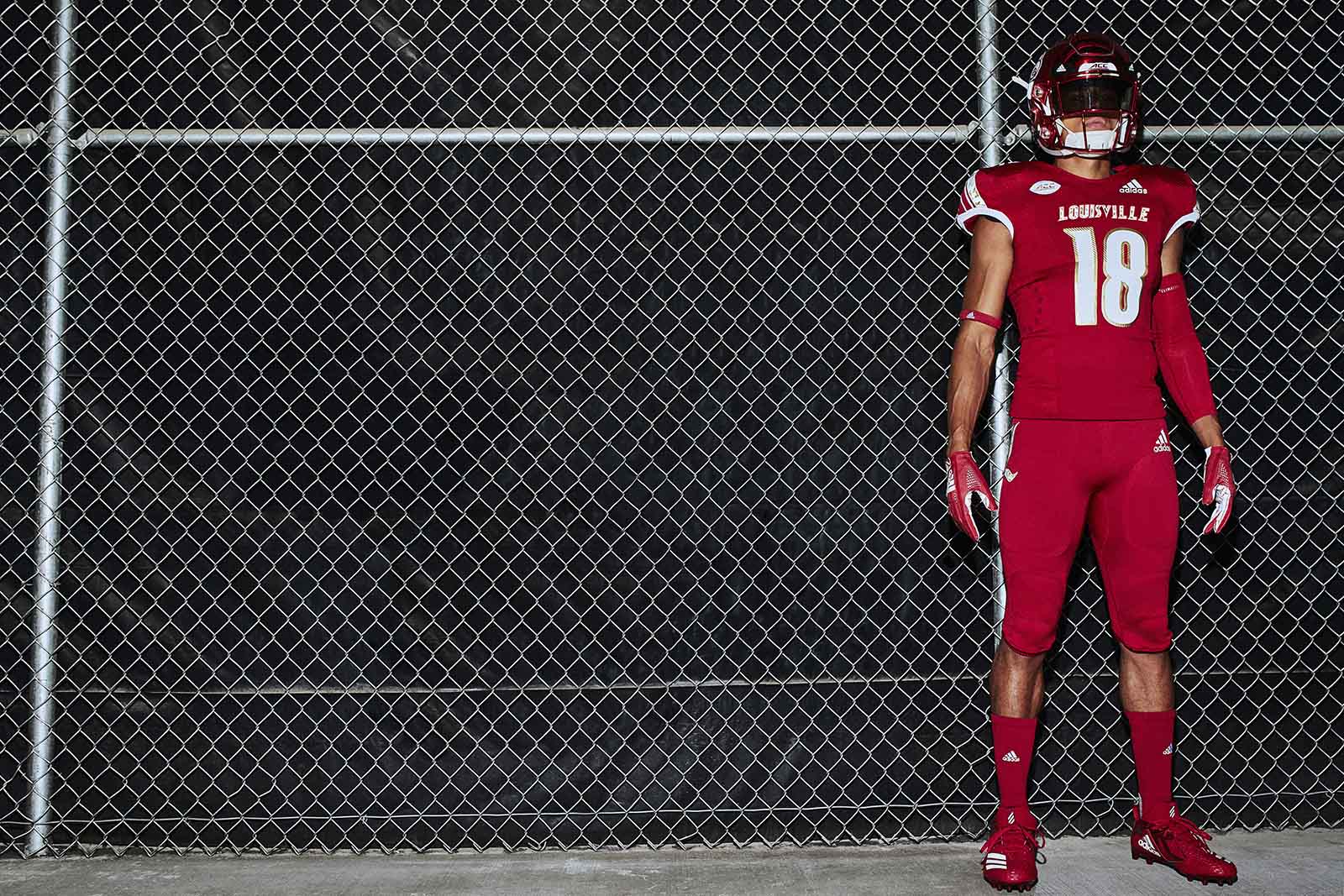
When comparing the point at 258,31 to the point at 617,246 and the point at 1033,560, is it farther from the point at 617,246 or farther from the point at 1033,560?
the point at 1033,560

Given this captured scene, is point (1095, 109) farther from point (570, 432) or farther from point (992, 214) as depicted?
point (570, 432)

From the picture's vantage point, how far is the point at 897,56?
3.05 metres

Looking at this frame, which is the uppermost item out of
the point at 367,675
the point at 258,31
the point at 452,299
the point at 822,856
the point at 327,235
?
the point at 258,31

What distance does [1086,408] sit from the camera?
2.36m

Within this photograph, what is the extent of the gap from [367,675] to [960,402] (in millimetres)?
1854

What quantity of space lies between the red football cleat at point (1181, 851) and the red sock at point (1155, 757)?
1.2 inches

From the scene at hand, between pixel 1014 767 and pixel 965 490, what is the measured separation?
70 centimetres

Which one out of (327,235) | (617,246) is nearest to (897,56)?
(617,246)

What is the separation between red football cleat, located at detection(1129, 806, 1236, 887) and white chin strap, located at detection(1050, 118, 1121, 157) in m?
1.65

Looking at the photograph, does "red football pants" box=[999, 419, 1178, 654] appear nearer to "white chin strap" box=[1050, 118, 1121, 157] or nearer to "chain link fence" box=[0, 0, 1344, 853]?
"chain link fence" box=[0, 0, 1344, 853]

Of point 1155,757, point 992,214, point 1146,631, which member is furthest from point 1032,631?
point 992,214

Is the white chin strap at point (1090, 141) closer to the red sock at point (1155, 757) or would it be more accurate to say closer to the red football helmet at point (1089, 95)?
the red football helmet at point (1089, 95)

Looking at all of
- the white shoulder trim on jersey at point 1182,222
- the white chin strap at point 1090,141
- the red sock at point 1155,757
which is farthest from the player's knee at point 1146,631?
the white chin strap at point 1090,141

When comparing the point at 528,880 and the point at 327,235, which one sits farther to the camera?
the point at 327,235
